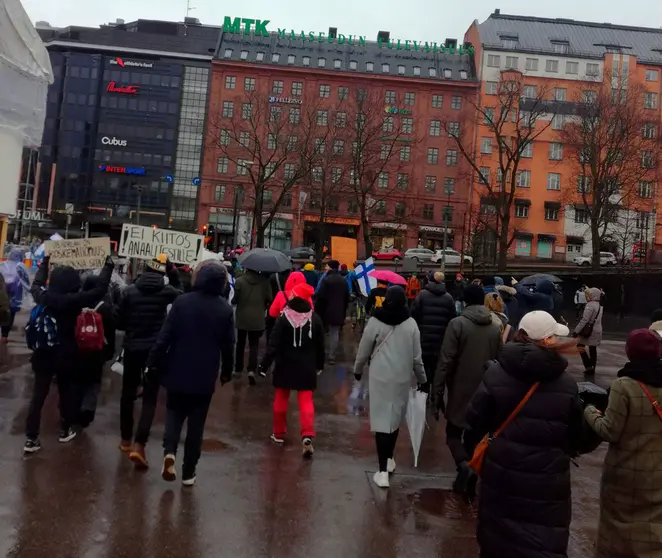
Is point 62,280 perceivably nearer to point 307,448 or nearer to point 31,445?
point 31,445

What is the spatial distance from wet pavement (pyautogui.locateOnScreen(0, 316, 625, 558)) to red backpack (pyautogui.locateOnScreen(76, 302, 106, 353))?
39.2 inches

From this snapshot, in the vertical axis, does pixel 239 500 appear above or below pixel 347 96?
below

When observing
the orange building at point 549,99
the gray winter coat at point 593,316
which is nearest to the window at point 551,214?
the orange building at point 549,99

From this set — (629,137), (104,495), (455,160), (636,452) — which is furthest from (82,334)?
(455,160)

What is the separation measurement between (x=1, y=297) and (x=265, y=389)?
12.5 feet

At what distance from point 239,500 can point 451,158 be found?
56605 mm

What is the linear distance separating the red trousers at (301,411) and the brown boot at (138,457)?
149 cm

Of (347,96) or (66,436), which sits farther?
(347,96)

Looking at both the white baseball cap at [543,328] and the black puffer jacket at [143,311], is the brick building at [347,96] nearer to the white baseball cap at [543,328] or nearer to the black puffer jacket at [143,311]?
the black puffer jacket at [143,311]

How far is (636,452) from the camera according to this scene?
3402mm

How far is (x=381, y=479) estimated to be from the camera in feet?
17.4

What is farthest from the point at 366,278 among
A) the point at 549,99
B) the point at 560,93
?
the point at 560,93

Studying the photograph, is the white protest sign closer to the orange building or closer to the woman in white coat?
the woman in white coat

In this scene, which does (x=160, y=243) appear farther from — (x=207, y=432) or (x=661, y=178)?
(x=661, y=178)
